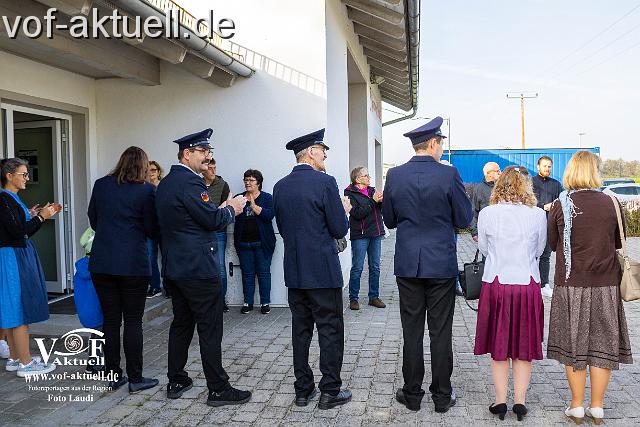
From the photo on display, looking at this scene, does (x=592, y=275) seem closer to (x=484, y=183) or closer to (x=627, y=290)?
(x=627, y=290)

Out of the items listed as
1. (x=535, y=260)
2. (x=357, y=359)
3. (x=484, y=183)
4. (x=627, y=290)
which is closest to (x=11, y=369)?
(x=357, y=359)

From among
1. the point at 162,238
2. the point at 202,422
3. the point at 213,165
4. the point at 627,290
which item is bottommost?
the point at 202,422

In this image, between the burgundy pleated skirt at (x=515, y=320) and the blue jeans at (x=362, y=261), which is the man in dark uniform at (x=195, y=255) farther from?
the blue jeans at (x=362, y=261)

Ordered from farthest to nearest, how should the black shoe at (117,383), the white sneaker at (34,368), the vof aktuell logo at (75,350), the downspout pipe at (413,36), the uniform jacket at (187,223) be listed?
the downspout pipe at (413,36) < the vof aktuell logo at (75,350) < the white sneaker at (34,368) < the black shoe at (117,383) < the uniform jacket at (187,223)

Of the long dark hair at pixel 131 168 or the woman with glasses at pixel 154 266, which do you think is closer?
the long dark hair at pixel 131 168

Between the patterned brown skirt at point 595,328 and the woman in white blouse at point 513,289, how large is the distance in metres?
0.19

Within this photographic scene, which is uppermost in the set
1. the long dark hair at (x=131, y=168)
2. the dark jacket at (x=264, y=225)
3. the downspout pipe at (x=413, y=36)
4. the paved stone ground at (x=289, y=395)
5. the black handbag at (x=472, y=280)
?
the downspout pipe at (x=413, y=36)

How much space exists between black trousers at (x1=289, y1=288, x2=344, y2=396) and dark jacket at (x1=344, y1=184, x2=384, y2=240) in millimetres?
3092

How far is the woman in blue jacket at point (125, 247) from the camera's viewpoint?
4.55 meters

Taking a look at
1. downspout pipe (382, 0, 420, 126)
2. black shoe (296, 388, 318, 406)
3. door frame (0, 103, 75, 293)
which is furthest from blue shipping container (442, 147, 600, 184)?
black shoe (296, 388, 318, 406)

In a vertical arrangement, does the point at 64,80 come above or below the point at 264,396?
above

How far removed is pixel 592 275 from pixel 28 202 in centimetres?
692

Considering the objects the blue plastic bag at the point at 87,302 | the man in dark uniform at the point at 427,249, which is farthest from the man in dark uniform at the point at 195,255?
the man in dark uniform at the point at 427,249

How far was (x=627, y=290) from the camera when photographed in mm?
3871
